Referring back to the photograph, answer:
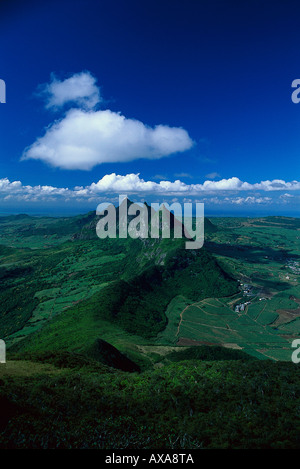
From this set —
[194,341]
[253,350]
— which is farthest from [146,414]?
[253,350]

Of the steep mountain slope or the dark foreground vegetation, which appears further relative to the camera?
the steep mountain slope

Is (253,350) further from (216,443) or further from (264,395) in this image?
(216,443)

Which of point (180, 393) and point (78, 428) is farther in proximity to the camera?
point (180, 393)

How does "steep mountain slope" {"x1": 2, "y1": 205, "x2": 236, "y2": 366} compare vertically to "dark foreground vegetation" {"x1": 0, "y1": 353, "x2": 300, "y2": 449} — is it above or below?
below

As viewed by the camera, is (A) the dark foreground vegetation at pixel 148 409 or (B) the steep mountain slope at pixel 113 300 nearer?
(A) the dark foreground vegetation at pixel 148 409

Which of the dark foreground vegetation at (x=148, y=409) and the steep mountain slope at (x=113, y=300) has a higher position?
the dark foreground vegetation at (x=148, y=409)

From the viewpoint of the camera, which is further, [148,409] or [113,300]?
[113,300]

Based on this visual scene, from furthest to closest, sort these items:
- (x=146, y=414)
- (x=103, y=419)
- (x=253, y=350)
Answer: (x=253, y=350) < (x=146, y=414) < (x=103, y=419)

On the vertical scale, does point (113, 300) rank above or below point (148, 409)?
below
